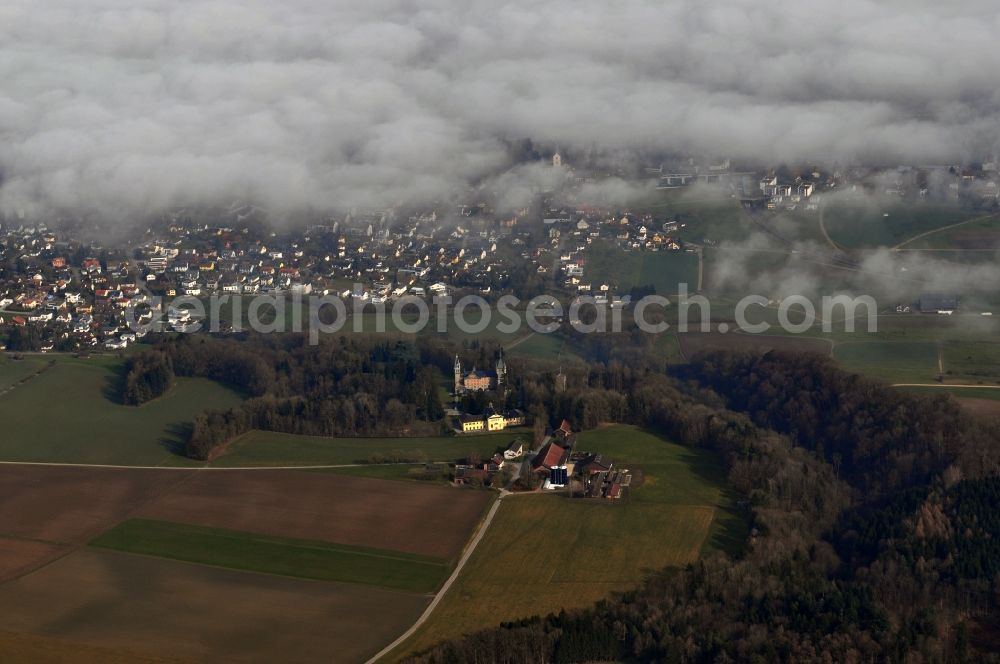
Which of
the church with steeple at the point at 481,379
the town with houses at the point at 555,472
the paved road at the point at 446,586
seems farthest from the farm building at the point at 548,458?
the church with steeple at the point at 481,379

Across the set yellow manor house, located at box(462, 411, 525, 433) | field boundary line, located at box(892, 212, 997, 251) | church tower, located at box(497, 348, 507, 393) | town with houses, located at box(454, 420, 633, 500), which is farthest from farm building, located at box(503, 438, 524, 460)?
field boundary line, located at box(892, 212, 997, 251)

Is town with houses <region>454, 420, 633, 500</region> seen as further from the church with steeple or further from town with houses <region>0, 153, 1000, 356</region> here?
town with houses <region>0, 153, 1000, 356</region>

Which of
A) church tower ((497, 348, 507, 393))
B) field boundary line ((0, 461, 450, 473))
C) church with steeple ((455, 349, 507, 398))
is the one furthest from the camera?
church with steeple ((455, 349, 507, 398))

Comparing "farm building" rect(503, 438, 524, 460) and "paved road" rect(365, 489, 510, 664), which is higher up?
"farm building" rect(503, 438, 524, 460)

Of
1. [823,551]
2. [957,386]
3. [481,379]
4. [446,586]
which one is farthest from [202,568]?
[957,386]

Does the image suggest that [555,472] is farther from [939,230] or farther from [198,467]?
[939,230]

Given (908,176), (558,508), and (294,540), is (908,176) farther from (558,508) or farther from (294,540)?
(294,540)

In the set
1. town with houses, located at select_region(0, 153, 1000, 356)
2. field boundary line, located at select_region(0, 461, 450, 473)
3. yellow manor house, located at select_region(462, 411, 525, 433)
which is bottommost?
field boundary line, located at select_region(0, 461, 450, 473)
